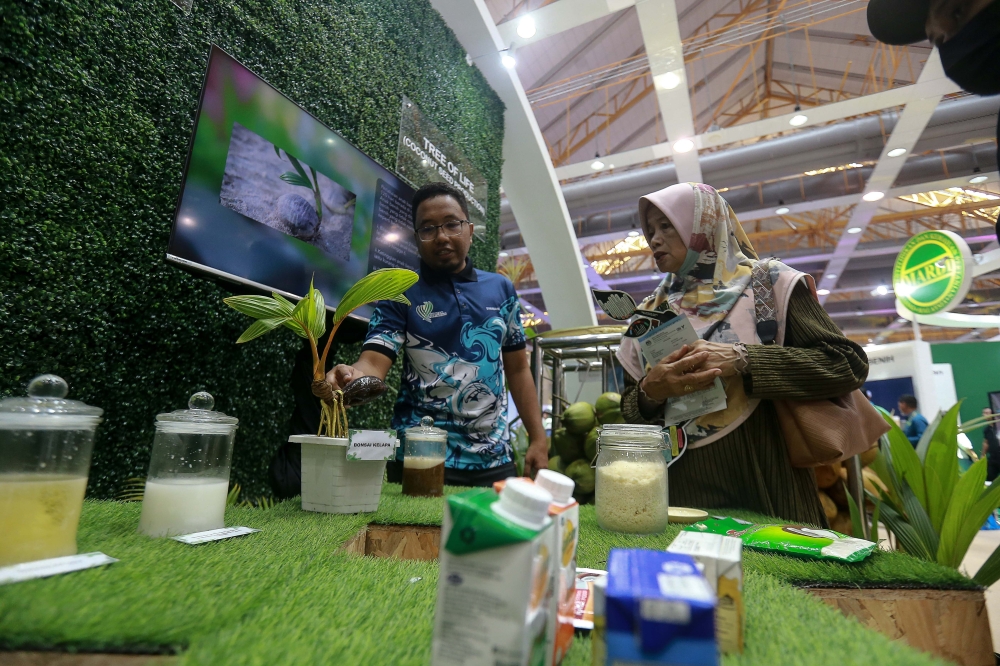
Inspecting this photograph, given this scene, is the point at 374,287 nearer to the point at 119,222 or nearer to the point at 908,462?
the point at 119,222

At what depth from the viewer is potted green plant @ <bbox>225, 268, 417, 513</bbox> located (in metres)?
0.95

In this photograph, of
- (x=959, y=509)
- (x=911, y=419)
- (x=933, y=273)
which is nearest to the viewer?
(x=959, y=509)

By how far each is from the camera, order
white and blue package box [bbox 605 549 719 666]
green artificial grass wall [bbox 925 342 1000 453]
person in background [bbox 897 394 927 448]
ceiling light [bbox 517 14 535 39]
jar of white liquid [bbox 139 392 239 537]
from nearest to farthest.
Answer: white and blue package box [bbox 605 549 719 666]
jar of white liquid [bbox 139 392 239 537]
ceiling light [bbox 517 14 535 39]
person in background [bbox 897 394 927 448]
green artificial grass wall [bbox 925 342 1000 453]

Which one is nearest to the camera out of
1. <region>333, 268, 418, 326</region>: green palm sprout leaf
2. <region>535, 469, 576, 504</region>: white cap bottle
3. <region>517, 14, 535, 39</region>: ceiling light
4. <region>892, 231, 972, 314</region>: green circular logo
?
<region>535, 469, 576, 504</region>: white cap bottle

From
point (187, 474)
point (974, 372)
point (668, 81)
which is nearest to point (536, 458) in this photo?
point (187, 474)

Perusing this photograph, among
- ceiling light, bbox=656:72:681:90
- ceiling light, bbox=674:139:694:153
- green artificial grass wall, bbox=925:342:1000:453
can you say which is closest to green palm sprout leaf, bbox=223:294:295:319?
ceiling light, bbox=656:72:681:90

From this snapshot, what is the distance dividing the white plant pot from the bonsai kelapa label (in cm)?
2

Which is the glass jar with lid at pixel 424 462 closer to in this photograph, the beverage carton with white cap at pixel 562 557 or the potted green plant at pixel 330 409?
the potted green plant at pixel 330 409

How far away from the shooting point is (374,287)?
1.00 metres

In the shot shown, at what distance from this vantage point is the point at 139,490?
1277 millimetres

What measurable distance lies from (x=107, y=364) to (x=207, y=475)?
72cm

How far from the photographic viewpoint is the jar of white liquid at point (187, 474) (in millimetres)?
711

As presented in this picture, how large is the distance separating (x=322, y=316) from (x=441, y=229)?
2.28 feet

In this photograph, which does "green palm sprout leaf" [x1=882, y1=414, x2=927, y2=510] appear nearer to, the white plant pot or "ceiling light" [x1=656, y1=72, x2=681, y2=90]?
the white plant pot
